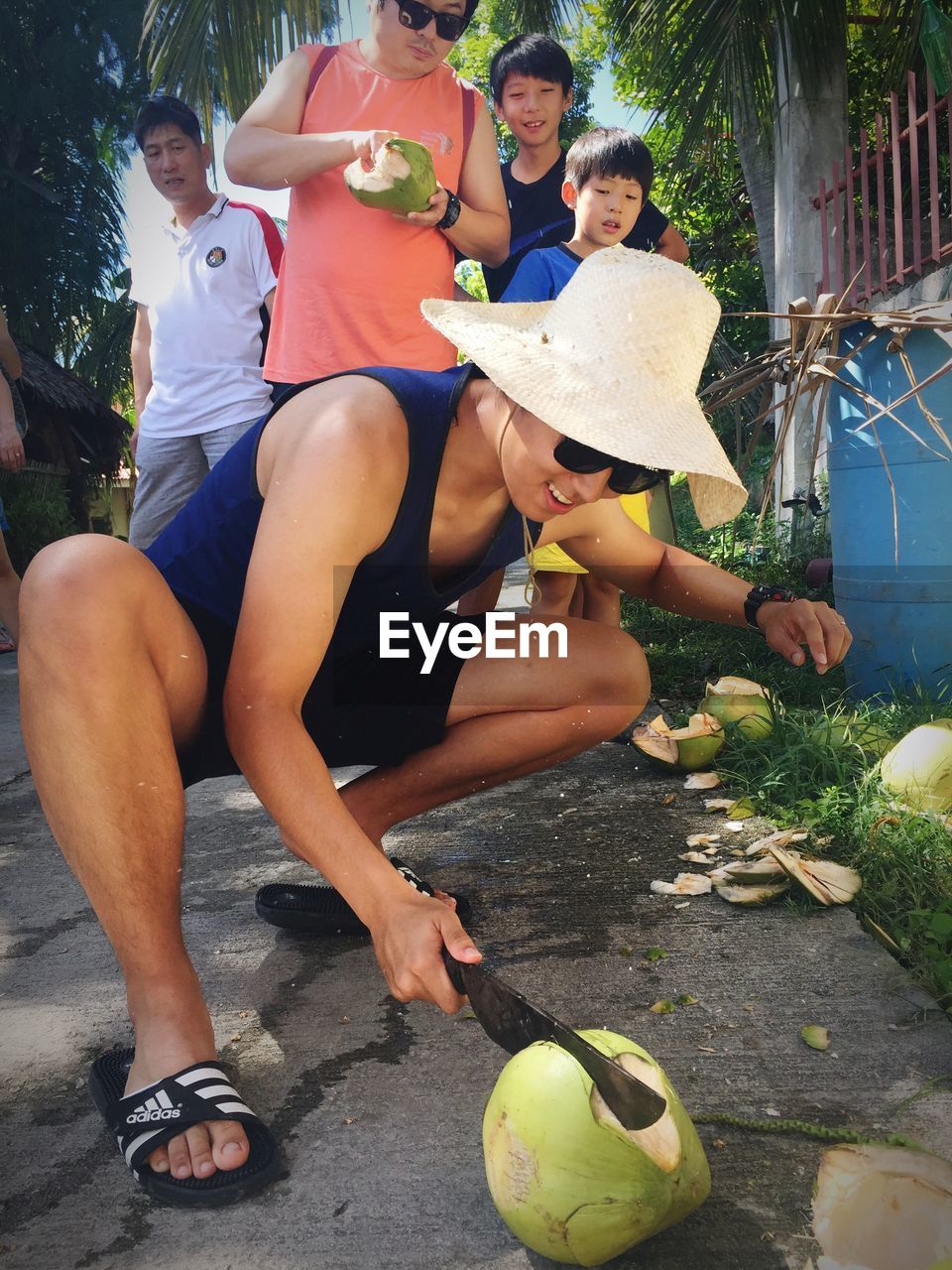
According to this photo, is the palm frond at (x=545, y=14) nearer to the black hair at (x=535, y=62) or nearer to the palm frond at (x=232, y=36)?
the palm frond at (x=232, y=36)

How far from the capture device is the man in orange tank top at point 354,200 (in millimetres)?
2348

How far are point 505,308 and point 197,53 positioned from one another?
520 centimetres

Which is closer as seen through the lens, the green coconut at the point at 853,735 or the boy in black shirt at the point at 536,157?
the green coconut at the point at 853,735

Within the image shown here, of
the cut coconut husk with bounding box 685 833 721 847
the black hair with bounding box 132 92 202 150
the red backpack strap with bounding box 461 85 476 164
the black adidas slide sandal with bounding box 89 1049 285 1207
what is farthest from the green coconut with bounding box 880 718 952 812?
the black hair with bounding box 132 92 202 150

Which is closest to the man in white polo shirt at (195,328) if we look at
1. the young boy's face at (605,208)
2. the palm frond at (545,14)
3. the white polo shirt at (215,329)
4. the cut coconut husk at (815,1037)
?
the white polo shirt at (215,329)

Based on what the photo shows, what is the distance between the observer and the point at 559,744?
1.96m

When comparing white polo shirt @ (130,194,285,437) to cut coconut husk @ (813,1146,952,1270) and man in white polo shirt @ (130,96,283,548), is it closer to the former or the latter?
man in white polo shirt @ (130,96,283,548)

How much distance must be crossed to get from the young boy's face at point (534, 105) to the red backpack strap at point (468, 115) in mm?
334

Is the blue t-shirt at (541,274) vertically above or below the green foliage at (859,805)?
above

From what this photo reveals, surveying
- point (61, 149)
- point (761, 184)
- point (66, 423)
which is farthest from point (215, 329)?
point (61, 149)

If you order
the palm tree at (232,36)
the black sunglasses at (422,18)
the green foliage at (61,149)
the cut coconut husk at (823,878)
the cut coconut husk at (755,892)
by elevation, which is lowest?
the cut coconut husk at (755,892)

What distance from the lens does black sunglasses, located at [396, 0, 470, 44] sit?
2342mm

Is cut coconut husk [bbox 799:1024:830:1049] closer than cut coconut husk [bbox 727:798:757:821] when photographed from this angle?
Yes

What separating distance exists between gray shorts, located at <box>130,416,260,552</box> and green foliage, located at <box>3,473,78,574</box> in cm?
591
